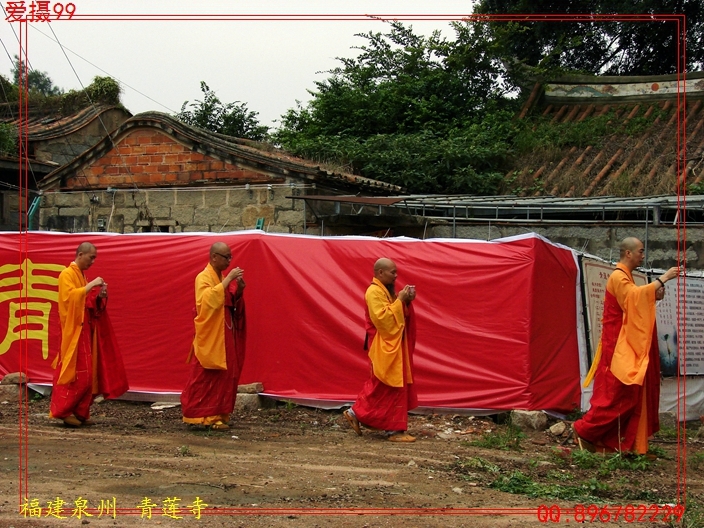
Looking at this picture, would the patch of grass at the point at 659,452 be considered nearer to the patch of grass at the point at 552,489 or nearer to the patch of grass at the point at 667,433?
the patch of grass at the point at 667,433

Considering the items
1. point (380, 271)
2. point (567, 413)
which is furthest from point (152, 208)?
point (567, 413)

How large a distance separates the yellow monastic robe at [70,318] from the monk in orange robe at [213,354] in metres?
1.04

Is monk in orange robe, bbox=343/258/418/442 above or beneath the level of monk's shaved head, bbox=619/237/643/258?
beneath

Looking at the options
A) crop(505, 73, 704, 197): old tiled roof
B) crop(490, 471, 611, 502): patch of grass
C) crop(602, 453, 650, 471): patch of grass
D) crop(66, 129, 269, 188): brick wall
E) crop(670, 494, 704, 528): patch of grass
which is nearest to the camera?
crop(670, 494, 704, 528): patch of grass

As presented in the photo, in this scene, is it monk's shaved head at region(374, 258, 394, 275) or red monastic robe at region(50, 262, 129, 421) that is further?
red monastic robe at region(50, 262, 129, 421)

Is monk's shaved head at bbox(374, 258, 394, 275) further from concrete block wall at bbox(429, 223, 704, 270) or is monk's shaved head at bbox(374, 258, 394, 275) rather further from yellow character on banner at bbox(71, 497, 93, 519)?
concrete block wall at bbox(429, 223, 704, 270)

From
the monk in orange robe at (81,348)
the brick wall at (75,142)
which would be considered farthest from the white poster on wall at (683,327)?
the brick wall at (75,142)

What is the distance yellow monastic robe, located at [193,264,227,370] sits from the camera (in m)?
7.66

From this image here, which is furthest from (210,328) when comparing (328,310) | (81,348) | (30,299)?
(30,299)

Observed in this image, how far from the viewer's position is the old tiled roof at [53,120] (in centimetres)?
1886

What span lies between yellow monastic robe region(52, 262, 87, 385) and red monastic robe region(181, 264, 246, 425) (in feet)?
3.40

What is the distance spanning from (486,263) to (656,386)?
202 centimetres

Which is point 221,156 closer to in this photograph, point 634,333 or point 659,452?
point 634,333

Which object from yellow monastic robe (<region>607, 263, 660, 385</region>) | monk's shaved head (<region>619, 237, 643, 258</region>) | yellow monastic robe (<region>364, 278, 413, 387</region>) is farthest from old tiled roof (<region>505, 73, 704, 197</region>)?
yellow monastic robe (<region>364, 278, 413, 387</region>)
